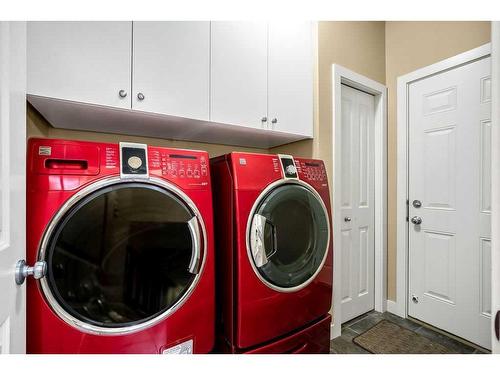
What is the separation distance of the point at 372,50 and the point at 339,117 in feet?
2.80

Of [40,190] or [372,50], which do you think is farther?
[372,50]

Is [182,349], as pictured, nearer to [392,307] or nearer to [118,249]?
[118,249]

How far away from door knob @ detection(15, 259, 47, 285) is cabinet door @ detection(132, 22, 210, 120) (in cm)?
72

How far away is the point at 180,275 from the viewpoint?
99 cm

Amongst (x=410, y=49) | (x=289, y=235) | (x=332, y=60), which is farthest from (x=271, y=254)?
(x=410, y=49)

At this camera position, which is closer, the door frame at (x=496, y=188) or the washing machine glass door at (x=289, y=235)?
the door frame at (x=496, y=188)

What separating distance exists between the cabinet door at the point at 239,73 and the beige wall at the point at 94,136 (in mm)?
481

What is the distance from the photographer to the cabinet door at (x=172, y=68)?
1101 millimetres

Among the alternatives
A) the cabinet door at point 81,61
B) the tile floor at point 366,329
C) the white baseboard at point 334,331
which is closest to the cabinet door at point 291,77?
the cabinet door at point 81,61

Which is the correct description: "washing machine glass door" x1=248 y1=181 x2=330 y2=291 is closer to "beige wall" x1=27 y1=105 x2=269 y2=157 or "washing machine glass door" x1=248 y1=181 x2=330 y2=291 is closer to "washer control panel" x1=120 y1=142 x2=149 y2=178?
"washer control panel" x1=120 y1=142 x2=149 y2=178

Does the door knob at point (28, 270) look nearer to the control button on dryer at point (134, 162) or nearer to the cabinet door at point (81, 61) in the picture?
the control button on dryer at point (134, 162)
